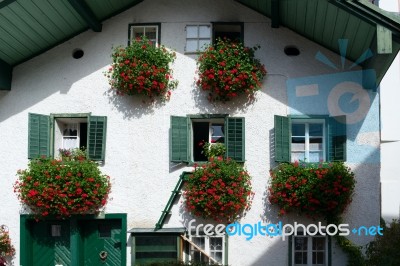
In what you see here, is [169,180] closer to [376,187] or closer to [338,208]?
[338,208]

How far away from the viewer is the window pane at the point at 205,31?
11.3 m

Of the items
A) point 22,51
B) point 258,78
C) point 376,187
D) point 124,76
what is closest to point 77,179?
point 124,76

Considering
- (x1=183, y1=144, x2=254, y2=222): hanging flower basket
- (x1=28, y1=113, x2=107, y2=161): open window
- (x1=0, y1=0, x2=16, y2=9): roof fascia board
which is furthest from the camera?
(x1=28, y1=113, x2=107, y2=161): open window

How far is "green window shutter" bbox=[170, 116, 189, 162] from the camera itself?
1088cm

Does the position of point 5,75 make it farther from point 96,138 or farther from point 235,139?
point 235,139

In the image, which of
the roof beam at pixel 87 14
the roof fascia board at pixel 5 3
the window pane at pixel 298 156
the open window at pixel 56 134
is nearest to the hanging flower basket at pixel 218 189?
the window pane at pixel 298 156

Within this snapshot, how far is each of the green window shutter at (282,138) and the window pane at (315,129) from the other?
0.64m

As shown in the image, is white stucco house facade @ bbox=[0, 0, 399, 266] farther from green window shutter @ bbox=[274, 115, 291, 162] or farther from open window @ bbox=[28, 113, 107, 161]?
green window shutter @ bbox=[274, 115, 291, 162]

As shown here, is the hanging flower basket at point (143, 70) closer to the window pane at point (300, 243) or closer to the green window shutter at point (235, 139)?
the green window shutter at point (235, 139)

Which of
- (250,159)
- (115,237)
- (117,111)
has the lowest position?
(115,237)

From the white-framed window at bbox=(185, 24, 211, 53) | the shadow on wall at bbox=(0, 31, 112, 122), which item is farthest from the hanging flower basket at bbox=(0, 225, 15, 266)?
the white-framed window at bbox=(185, 24, 211, 53)

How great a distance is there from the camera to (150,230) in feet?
35.2

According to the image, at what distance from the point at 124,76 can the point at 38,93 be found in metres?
2.01

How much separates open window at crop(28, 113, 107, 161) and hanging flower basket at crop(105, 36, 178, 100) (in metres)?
0.87
